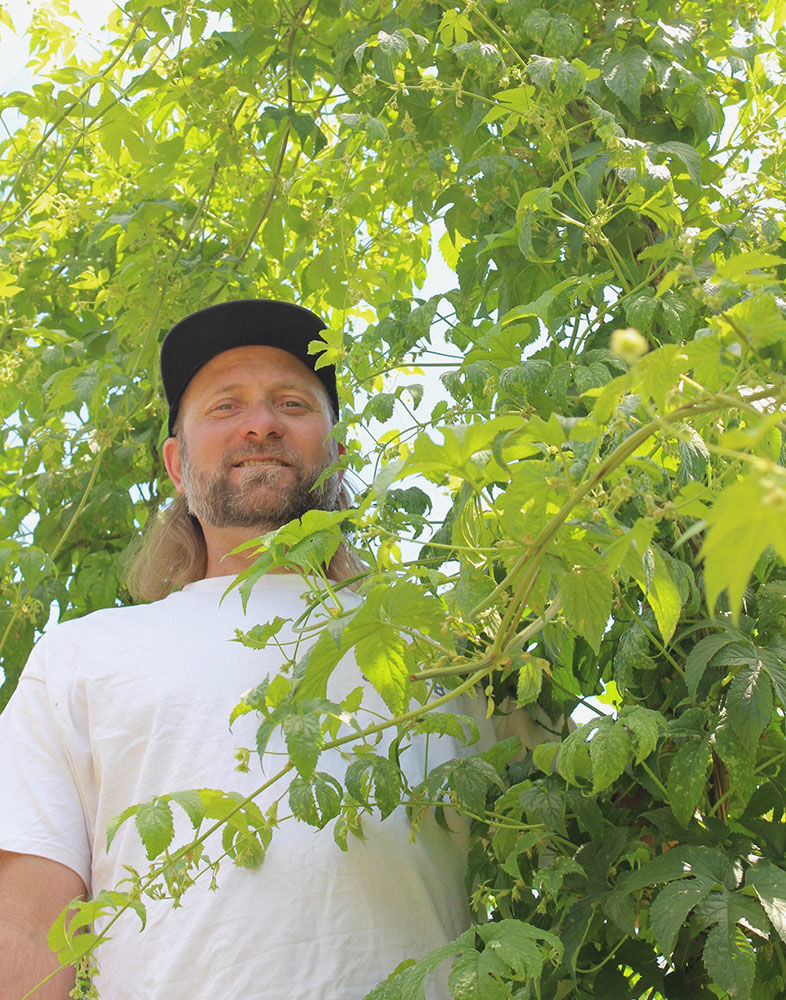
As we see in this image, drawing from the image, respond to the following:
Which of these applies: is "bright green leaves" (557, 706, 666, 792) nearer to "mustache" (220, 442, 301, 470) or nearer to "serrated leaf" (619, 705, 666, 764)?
"serrated leaf" (619, 705, 666, 764)

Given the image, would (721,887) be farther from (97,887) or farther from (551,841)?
(97,887)

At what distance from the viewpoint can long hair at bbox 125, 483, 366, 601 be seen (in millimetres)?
2324

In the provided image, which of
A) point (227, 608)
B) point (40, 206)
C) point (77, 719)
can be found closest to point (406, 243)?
point (40, 206)

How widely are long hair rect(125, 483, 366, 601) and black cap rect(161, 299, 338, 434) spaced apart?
0.33m

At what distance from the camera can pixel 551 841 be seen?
156 cm

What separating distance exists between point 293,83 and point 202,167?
1.00 feet

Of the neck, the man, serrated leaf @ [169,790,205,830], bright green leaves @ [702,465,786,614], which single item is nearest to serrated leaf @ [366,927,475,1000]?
the man

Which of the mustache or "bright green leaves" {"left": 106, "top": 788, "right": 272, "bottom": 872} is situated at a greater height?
the mustache

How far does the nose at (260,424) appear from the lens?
6.97 ft

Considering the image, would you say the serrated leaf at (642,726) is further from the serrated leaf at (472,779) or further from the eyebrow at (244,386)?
the eyebrow at (244,386)

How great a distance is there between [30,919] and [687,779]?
91 centimetres

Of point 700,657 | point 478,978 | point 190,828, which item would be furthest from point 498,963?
point 190,828

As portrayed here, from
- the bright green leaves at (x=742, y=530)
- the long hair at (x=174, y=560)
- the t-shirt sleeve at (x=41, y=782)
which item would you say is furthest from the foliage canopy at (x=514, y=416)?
the t-shirt sleeve at (x=41, y=782)

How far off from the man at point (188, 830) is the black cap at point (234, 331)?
1.03 ft
